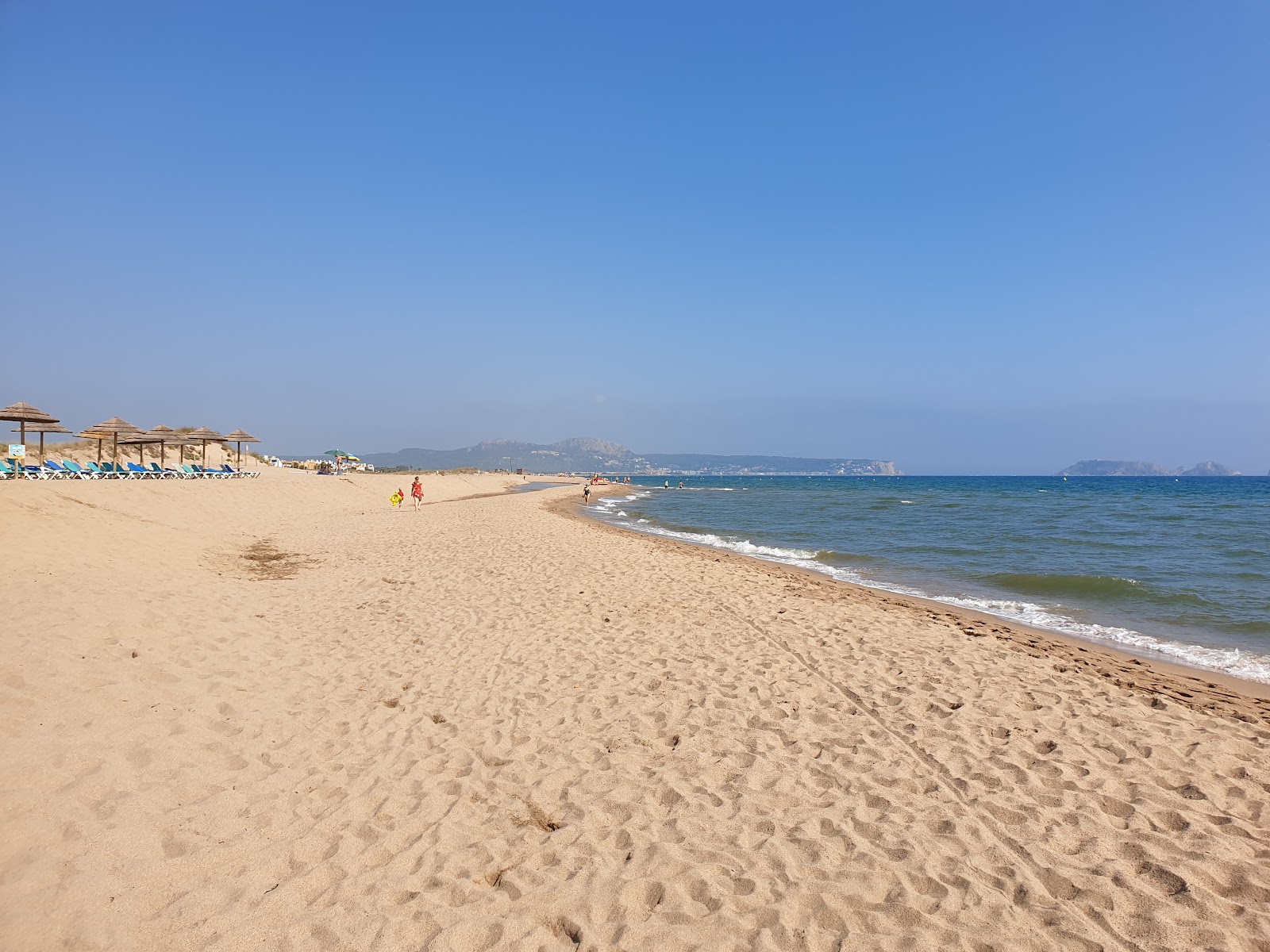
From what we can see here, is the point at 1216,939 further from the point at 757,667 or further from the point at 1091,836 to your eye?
the point at 757,667

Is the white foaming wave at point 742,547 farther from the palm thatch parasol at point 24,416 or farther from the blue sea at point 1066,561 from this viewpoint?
the palm thatch parasol at point 24,416

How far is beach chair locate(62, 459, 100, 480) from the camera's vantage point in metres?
26.8

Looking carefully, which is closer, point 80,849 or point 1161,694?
point 80,849

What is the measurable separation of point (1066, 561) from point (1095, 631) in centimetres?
808

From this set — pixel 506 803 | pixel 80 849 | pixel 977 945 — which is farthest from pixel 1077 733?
pixel 80 849

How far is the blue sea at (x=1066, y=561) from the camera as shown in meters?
10.1

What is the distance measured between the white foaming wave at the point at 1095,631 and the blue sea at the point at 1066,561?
3 cm

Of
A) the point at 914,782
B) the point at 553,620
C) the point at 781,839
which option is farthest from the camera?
the point at 553,620

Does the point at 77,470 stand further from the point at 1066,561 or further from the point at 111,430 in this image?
the point at 1066,561

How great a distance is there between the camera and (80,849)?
3.27 metres

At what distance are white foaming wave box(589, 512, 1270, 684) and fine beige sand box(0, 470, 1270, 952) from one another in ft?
3.32

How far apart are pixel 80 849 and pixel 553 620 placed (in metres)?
5.74

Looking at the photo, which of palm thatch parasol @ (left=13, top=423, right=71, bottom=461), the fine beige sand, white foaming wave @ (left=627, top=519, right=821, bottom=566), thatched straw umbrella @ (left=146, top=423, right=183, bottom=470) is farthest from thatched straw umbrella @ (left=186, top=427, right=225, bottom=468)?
the fine beige sand

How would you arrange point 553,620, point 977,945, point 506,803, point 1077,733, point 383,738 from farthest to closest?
point 553,620 < point 1077,733 < point 383,738 < point 506,803 < point 977,945
